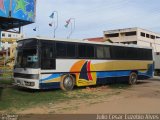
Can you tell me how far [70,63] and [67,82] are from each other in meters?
1.05

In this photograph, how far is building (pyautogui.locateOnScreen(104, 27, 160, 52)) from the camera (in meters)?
98.4

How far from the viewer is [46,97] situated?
573 inches

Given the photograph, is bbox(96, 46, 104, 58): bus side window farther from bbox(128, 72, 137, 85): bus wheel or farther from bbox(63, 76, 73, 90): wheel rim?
bbox(128, 72, 137, 85): bus wheel

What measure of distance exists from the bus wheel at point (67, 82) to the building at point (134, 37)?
7803 centimetres

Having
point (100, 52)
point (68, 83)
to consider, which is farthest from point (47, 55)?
point (100, 52)

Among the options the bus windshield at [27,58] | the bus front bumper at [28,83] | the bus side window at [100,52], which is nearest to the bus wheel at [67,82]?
the bus front bumper at [28,83]

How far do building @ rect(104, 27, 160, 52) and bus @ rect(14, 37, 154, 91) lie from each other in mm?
74260

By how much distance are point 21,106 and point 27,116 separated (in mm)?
2053

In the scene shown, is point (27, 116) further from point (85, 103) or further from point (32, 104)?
point (85, 103)

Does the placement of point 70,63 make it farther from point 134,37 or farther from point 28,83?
point 134,37

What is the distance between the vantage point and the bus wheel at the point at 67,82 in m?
17.2

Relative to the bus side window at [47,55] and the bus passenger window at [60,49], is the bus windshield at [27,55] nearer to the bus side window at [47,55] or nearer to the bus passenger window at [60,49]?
the bus side window at [47,55]

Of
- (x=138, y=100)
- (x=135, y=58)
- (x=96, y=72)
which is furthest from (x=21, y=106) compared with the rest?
(x=135, y=58)

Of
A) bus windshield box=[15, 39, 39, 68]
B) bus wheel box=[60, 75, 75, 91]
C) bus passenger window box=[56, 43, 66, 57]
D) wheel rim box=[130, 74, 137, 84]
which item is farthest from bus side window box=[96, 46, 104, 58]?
bus windshield box=[15, 39, 39, 68]
